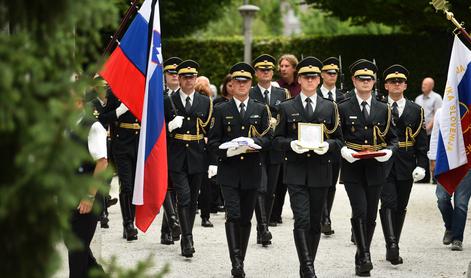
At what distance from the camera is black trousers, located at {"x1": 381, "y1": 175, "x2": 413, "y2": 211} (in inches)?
433

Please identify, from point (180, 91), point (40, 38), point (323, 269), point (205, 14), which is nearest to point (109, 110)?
point (180, 91)

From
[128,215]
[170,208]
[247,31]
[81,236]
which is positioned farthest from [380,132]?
[247,31]

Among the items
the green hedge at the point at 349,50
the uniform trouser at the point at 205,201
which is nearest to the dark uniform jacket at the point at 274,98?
the uniform trouser at the point at 205,201

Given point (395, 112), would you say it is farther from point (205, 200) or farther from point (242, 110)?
point (205, 200)

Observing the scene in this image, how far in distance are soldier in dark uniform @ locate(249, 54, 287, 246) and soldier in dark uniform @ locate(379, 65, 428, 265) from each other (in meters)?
1.66

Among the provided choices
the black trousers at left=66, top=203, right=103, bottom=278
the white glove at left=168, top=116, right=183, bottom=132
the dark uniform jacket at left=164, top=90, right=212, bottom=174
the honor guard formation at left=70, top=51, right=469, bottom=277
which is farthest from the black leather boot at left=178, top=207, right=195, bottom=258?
the black trousers at left=66, top=203, right=103, bottom=278

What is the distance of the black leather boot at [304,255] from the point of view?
9.38 meters

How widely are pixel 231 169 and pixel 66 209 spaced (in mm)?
6251

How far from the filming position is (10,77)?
11.7 ft

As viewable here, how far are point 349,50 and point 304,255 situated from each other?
48.4 ft

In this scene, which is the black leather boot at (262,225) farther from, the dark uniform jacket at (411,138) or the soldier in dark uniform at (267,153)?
the dark uniform jacket at (411,138)

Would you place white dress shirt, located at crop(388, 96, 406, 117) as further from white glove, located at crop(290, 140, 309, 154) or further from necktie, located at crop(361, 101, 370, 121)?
white glove, located at crop(290, 140, 309, 154)

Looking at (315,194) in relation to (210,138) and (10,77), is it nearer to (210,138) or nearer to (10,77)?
(210,138)

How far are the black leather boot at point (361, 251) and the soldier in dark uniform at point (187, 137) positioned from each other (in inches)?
76.4
